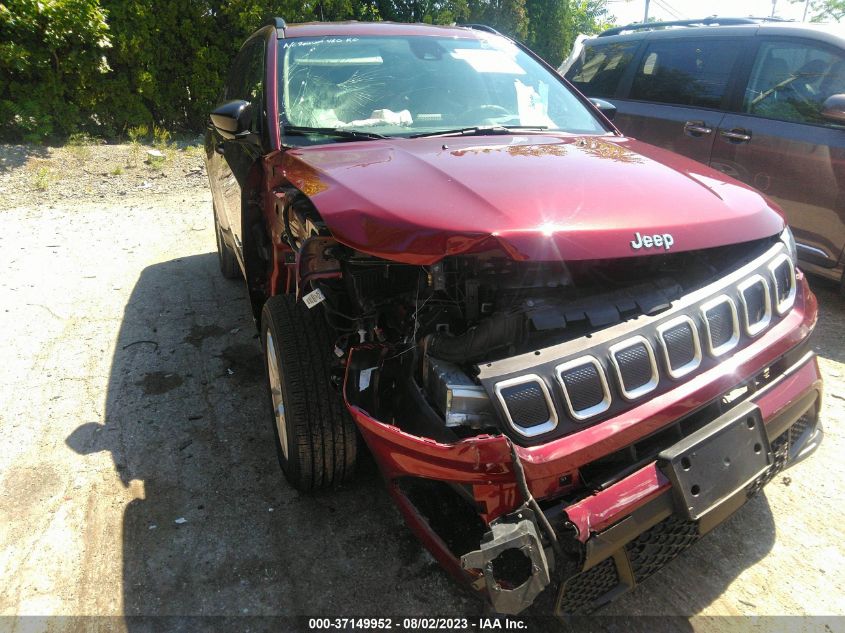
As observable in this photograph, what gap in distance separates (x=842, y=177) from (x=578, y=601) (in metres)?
3.53

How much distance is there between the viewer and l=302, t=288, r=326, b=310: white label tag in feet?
7.43

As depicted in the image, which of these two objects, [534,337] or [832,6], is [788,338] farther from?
[832,6]

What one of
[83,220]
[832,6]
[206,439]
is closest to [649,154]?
[206,439]

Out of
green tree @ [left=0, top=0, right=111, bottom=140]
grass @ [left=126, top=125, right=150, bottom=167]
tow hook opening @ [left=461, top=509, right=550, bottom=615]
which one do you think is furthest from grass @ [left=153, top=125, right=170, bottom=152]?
tow hook opening @ [left=461, top=509, right=550, bottom=615]

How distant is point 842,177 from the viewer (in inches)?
152

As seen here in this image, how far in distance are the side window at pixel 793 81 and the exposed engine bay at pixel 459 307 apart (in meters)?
2.51

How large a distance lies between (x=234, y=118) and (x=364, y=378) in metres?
1.60

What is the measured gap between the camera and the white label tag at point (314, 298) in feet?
7.43

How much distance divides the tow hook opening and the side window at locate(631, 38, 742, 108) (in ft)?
14.1

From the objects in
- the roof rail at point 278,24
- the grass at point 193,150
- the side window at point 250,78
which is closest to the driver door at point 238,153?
the side window at point 250,78

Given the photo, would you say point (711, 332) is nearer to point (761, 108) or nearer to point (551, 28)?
point (761, 108)

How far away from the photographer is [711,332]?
1.90m

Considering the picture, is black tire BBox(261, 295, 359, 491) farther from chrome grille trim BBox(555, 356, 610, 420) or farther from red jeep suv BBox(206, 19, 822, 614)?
chrome grille trim BBox(555, 356, 610, 420)

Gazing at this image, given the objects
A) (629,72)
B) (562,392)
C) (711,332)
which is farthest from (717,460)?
(629,72)
